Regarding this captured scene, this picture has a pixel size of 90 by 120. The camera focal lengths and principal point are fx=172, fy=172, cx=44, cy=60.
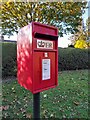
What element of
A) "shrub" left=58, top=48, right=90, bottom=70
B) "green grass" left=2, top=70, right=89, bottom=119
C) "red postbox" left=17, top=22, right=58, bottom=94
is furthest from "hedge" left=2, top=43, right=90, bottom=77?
"red postbox" left=17, top=22, right=58, bottom=94

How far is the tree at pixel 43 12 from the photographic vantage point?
8508 mm

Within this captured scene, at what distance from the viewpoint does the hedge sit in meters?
5.03

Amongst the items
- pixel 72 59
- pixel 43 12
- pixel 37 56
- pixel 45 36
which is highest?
pixel 43 12

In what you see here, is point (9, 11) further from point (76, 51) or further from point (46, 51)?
point (46, 51)

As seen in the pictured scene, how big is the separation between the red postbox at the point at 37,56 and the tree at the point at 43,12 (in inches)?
275

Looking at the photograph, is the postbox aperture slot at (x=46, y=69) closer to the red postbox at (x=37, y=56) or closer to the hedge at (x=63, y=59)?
the red postbox at (x=37, y=56)

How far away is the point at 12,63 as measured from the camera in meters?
5.14

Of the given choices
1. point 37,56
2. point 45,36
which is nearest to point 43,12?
point 45,36

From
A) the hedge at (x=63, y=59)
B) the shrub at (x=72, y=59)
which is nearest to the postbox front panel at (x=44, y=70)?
the hedge at (x=63, y=59)

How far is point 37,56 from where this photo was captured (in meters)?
1.63

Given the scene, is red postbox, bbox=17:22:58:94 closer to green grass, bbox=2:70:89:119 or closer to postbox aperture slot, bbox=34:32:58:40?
postbox aperture slot, bbox=34:32:58:40

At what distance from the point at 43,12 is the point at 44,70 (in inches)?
296

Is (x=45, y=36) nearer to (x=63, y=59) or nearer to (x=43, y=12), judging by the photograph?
(x=63, y=59)

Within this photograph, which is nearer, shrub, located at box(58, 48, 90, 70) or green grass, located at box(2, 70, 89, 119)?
green grass, located at box(2, 70, 89, 119)
